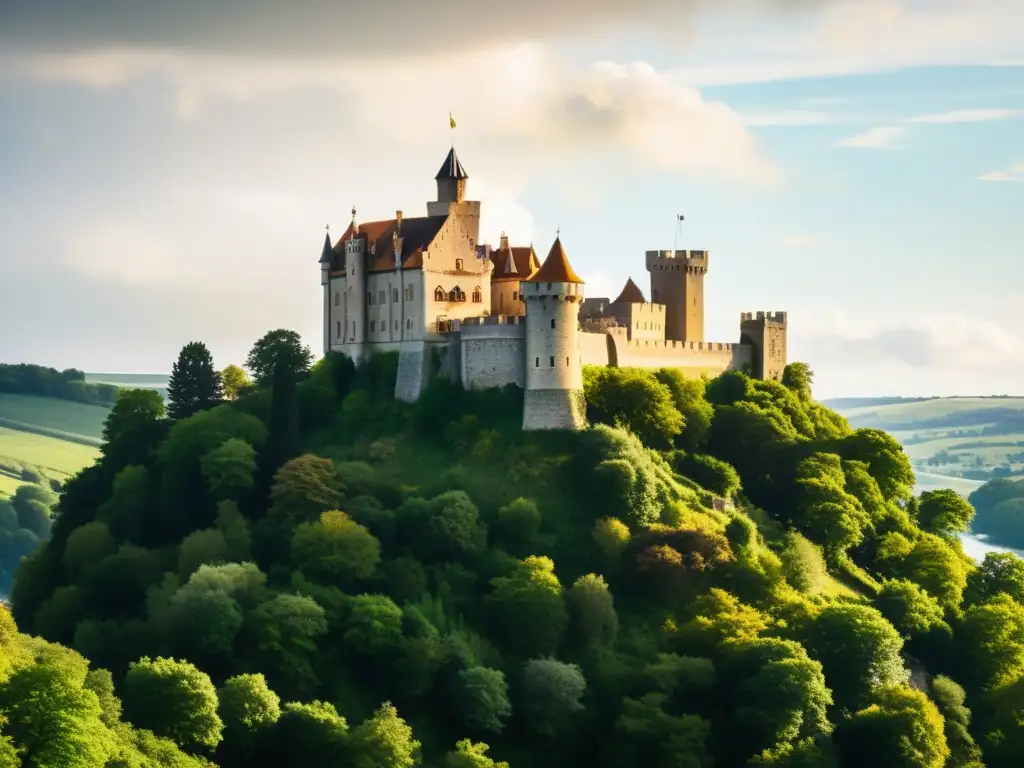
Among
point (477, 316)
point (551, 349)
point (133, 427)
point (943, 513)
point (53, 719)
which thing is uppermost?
point (477, 316)

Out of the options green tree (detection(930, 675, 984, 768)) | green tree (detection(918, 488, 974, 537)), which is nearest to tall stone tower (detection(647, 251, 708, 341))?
green tree (detection(918, 488, 974, 537))

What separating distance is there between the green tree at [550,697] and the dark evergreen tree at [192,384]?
37.7 m

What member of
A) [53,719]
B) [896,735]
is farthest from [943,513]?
[53,719]

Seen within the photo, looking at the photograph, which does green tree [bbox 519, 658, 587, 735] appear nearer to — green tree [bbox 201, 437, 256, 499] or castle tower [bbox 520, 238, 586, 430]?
castle tower [bbox 520, 238, 586, 430]

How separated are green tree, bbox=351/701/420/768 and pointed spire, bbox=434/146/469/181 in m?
43.5

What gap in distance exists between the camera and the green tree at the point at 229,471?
355ft

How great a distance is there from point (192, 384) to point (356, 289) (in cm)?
1358

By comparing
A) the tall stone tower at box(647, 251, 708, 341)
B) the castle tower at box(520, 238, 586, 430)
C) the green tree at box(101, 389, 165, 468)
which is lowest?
the green tree at box(101, 389, 165, 468)

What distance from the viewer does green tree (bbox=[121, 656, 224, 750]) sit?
83625 mm

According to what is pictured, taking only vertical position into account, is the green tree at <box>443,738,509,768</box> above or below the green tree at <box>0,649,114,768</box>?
below

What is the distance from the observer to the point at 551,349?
110188 mm

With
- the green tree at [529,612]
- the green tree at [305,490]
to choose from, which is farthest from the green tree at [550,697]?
the green tree at [305,490]

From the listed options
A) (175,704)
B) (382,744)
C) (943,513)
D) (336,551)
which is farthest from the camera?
(943,513)

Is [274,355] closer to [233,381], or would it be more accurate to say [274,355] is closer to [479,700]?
[233,381]
